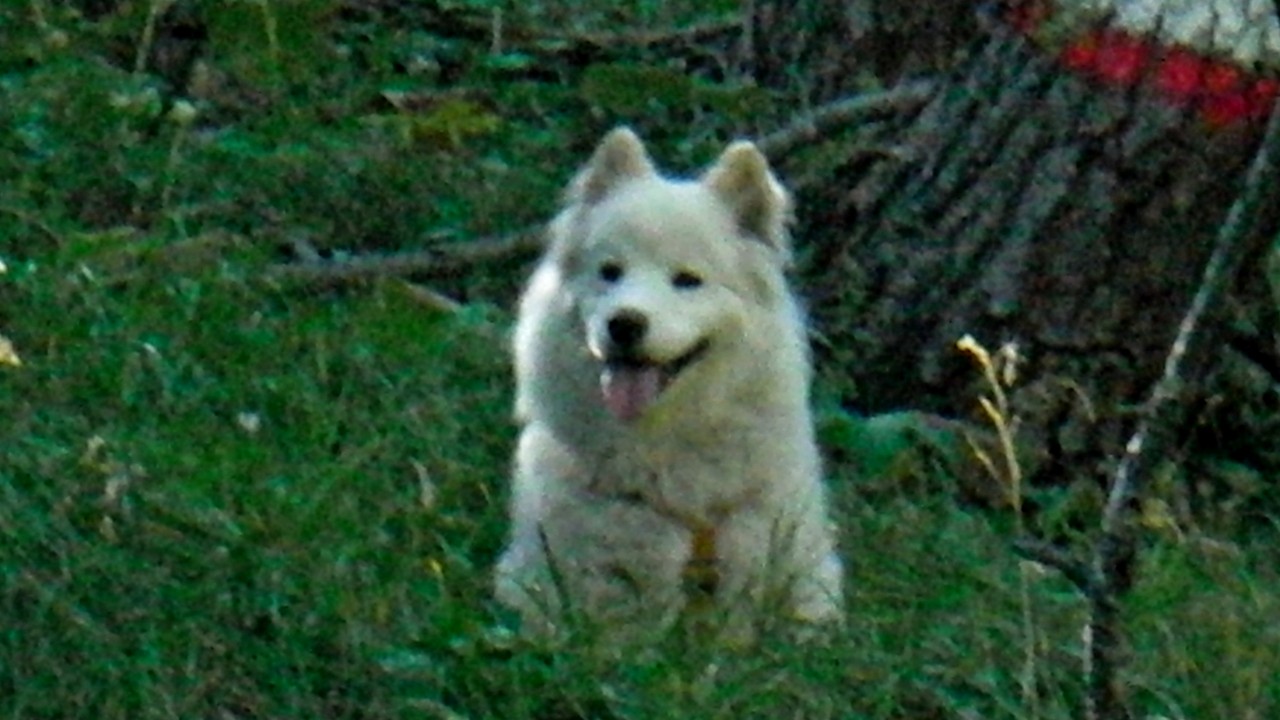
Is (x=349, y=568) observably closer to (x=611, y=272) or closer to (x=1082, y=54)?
(x=611, y=272)

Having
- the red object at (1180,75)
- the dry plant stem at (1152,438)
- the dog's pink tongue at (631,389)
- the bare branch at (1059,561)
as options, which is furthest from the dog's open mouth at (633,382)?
the red object at (1180,75)

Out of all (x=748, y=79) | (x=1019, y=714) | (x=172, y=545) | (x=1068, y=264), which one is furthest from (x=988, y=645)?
(x=748, y=79)

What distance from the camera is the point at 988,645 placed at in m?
4.79

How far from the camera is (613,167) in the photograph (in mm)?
5258

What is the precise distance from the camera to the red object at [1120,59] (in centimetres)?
625

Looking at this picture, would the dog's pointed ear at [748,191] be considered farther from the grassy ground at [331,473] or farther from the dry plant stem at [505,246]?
the dry plant stem at [505,246]

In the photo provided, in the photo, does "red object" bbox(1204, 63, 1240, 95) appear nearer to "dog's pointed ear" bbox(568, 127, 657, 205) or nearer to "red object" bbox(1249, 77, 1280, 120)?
"red object" bbox(1249, 77, 1280, 120)

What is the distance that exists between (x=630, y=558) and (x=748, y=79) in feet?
8.88

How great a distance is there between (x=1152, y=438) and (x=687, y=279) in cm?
134

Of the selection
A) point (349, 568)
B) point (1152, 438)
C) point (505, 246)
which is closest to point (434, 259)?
point (505, 246)

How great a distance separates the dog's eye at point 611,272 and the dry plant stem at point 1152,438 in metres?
1.25

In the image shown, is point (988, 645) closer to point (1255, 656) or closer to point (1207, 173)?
point (1255, 656)

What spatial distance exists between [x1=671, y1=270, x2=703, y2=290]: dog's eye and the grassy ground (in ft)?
2.00

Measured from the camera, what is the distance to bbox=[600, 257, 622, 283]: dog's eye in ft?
16.6
